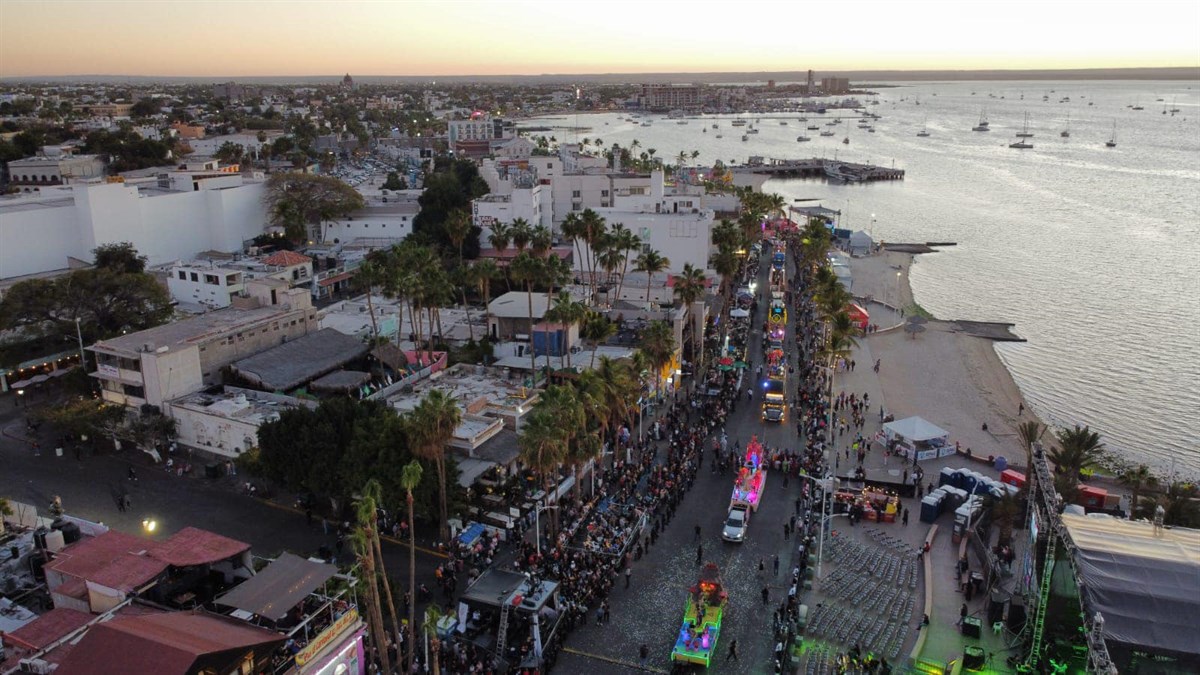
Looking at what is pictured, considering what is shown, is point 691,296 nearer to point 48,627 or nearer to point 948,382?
point 948,382

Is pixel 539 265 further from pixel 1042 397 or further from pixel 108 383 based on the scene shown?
pixel 1042 397

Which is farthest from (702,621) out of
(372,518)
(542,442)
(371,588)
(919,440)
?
(919,440)

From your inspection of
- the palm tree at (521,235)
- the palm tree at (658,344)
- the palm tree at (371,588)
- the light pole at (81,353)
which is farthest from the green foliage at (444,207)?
the palm tree at (371,588)

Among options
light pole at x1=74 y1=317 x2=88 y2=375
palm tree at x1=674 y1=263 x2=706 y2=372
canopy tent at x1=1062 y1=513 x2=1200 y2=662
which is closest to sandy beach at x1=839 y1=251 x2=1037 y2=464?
palm tree at x1=674 y1=263 x2=706 y2=372

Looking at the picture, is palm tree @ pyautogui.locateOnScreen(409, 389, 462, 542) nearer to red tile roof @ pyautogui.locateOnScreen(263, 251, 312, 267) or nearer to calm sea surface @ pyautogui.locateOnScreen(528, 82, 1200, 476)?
calm sea surface @ pyautogui.locateOnScreen(528, 82, 1200, 476)

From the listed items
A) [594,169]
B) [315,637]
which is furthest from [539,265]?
[594,169]
